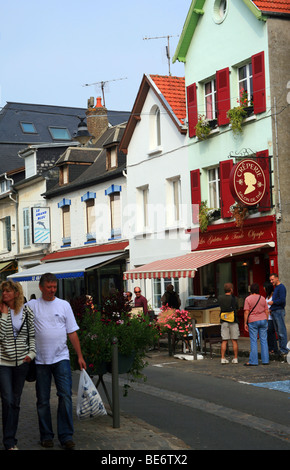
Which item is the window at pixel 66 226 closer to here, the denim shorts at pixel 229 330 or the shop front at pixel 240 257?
the shop front at pixel 240 257

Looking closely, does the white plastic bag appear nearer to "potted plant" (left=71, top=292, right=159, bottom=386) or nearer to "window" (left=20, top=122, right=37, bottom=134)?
"potted plant" (left=71, top=292, right=159, bottom=386)

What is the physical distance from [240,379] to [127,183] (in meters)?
15.9

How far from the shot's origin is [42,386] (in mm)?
7457

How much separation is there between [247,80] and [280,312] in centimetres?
816

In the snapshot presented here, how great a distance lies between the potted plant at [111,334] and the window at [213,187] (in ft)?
45.4

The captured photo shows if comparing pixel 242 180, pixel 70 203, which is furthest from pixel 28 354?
pixel 70 203

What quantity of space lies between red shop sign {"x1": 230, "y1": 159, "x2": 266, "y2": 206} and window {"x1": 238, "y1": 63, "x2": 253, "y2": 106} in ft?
7.86

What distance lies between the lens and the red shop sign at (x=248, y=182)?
19500 mm

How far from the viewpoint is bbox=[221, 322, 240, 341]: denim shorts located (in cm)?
1562

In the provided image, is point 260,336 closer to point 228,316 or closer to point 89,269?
point 228,316

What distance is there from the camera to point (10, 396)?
284 inches

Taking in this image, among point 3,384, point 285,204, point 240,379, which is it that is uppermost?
point 285,204

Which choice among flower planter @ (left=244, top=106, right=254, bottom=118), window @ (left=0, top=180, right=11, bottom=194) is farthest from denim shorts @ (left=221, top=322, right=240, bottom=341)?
window @ (left=0, top=180, right=11, bottom=194)

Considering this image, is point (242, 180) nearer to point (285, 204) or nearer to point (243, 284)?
point (285, 204)
